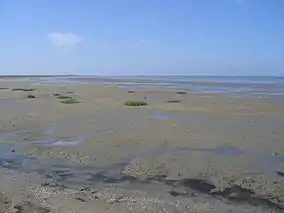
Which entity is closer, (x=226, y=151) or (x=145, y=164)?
(x=145, y=164)

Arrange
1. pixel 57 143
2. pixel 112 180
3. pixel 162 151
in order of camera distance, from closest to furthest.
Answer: pixel 112 180 < pixel 162 151 < pixel 57 143

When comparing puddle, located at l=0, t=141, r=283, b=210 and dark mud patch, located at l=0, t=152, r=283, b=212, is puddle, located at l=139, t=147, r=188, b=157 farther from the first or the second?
dark mud patch, located at l=0, t=152, r=283, b=212

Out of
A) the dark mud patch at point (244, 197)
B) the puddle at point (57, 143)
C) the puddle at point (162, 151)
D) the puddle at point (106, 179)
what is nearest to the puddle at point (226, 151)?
the puddle at point (162, 151)

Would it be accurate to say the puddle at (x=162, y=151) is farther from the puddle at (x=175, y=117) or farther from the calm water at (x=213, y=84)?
the calm water at (x=213, y=84)

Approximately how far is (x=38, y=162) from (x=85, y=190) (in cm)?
291

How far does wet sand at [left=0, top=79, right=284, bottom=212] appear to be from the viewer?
6.71 metres

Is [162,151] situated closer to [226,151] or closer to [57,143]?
[226,151]

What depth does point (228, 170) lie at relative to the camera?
8.98m

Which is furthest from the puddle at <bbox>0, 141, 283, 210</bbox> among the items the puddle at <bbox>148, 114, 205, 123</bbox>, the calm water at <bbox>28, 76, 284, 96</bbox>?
the calm water at <bbox>28, 76, 284, 96</bbox>

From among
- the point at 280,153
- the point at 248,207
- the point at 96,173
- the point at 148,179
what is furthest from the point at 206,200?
the point at 280,153

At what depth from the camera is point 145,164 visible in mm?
9539

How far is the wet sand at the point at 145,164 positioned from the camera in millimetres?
6707

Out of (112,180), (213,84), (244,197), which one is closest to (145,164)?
(112,180)

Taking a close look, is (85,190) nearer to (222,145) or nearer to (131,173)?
(131,173)
